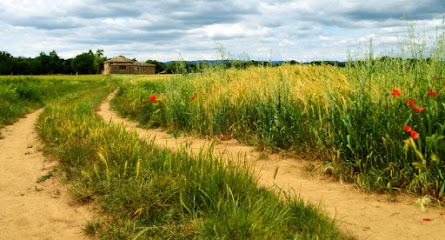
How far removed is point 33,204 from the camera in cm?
329

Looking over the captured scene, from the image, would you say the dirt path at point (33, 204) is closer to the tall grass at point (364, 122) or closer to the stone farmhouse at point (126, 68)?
the tall grass at point (364, 122)

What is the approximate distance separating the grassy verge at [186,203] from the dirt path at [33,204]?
0.20m

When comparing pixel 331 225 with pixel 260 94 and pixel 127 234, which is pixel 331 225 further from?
pixel 260 94

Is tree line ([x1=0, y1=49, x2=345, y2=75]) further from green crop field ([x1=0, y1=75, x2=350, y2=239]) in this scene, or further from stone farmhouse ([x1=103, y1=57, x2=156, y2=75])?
green crop field ([x1=0, y1=75, x2=350, y2=239])

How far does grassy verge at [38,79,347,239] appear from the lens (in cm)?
226

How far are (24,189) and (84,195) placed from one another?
1.10 meters

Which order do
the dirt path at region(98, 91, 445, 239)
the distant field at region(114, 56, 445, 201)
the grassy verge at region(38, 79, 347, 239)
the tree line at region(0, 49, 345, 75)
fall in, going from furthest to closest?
the tree line at region(0, 49, 345, 75)
the distant field at region(114, 56, 445, 201)
the dirt path at region(98, 91, 445, 239)
the grassy verge at region(38, 79, 347, 239)

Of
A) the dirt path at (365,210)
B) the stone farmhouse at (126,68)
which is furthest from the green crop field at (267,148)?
the stone farmhouse at (126,68)

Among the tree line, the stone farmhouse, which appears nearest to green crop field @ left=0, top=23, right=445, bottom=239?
the tree line

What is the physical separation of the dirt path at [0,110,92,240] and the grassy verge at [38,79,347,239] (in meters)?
0.20

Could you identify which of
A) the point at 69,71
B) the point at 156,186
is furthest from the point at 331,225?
the point at 69,71

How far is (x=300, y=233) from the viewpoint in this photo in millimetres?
2404

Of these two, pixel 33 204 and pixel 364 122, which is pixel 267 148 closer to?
pixel 364 122

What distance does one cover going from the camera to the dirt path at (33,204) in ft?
8.89
